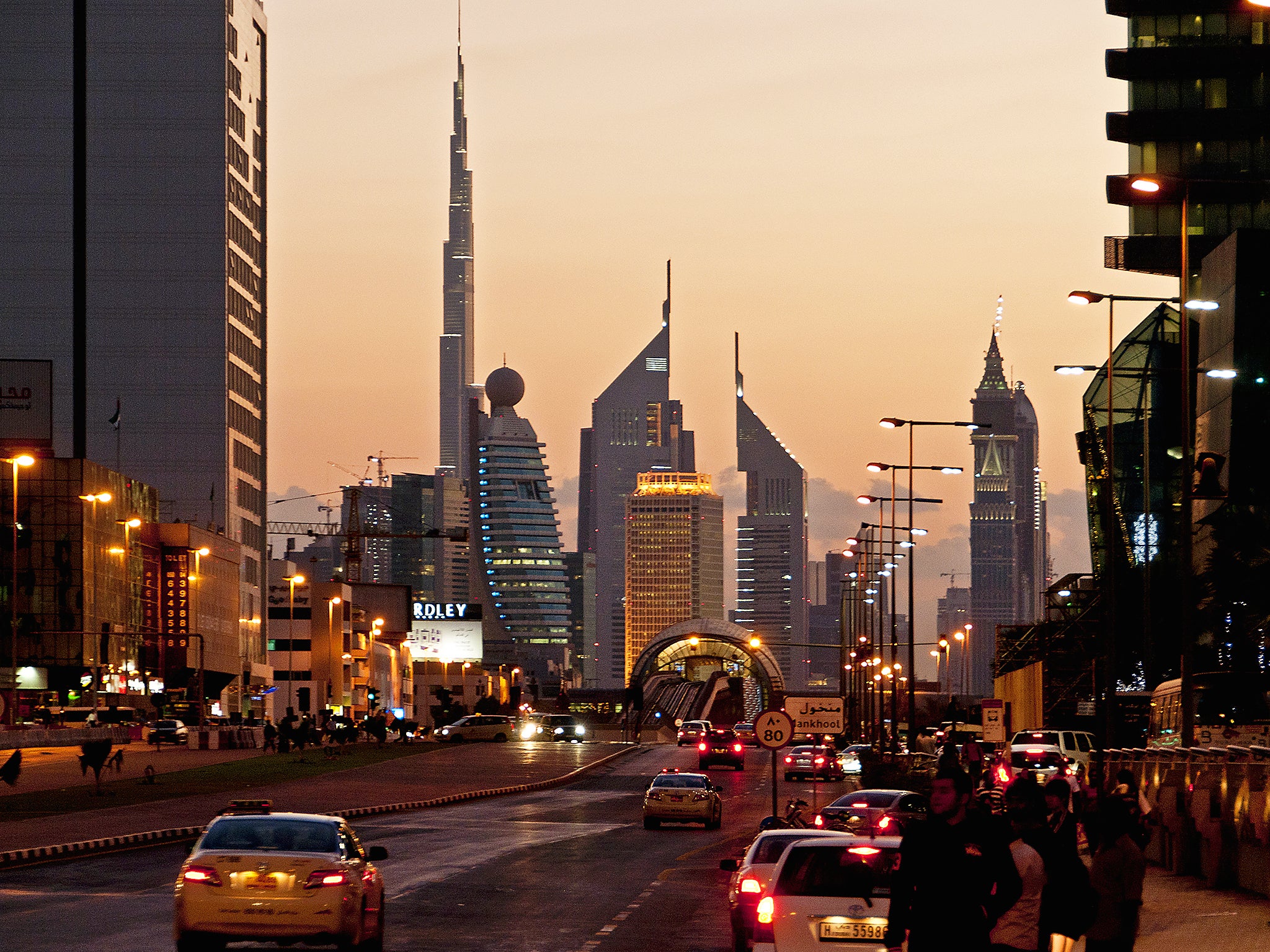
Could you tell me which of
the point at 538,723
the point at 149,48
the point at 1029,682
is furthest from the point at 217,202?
the point at 1029,682

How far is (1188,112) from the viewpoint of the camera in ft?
400

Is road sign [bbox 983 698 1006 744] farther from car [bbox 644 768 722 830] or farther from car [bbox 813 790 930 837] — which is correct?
car [bbox 813 790 930 837]

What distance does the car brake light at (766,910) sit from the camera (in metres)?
16.2

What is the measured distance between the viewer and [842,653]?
11450 cm

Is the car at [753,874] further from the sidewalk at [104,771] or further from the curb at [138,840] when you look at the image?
the sidewalk at [104,771]

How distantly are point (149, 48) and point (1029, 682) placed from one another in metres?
103

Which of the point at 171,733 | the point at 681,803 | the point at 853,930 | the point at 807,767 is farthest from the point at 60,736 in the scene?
the point at 853,930

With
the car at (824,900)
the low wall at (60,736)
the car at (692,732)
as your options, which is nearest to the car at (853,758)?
the car at (692,732)

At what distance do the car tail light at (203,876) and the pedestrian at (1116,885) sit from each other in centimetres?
847

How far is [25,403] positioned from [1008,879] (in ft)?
412

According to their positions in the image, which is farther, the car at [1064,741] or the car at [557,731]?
the car at [557,731]

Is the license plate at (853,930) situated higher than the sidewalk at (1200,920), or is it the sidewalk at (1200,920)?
the license plate at (853,930)

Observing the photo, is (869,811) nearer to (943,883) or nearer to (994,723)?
(943,883)

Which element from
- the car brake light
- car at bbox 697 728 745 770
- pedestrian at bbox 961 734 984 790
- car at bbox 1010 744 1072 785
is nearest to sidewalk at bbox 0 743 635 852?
car at bbox 697 728 745 770
